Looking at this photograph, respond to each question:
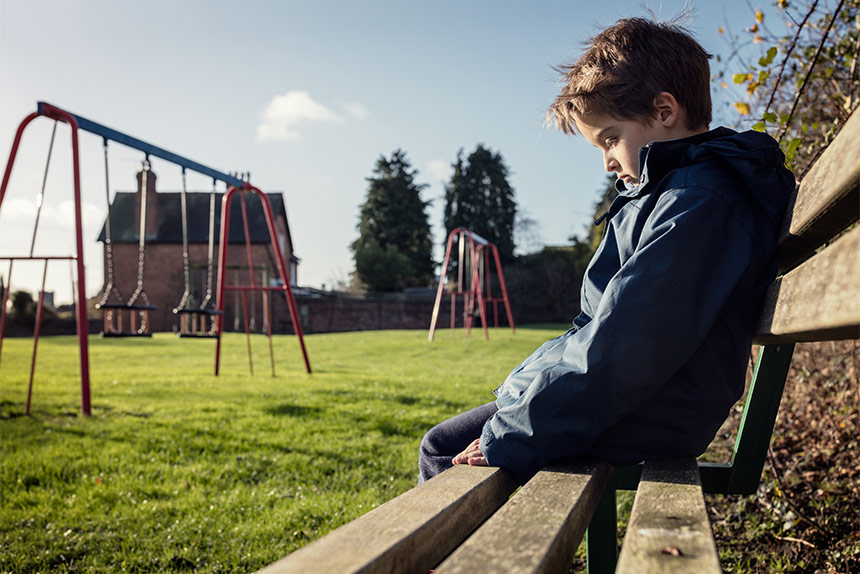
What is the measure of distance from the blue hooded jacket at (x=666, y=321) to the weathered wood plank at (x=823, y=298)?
0.17m

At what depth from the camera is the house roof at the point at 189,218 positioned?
132 ft

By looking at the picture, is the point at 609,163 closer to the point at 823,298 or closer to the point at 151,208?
the point at 823,298

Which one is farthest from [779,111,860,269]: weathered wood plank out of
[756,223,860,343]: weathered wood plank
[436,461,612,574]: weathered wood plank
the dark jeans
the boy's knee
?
the boy's knee

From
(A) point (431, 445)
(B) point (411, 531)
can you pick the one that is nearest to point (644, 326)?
(B) point (411, 531)

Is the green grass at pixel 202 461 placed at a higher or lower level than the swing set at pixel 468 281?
lower

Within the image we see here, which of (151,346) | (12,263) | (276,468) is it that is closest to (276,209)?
(151,346)

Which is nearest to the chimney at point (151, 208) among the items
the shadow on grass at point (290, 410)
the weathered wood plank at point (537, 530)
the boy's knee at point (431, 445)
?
the shadow on grass at point (290, 410)

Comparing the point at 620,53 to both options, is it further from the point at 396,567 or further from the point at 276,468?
the point at 276,468

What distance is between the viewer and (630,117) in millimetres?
1827

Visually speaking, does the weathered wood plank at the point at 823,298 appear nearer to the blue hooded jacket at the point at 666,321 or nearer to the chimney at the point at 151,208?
the blue hooded jacket at the point at 666,321

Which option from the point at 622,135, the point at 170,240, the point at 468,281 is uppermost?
the point at 170,240

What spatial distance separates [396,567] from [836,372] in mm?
3819

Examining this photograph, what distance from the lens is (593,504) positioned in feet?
4.42

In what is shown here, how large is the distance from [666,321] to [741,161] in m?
0.41
